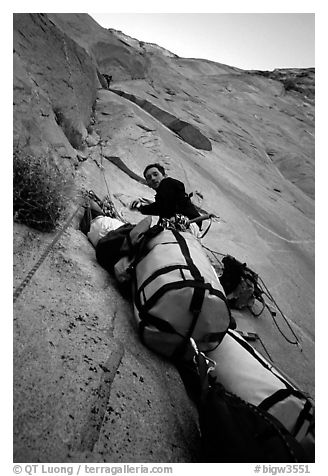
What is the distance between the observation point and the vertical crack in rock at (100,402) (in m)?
1.28

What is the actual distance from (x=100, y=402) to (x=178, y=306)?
0.68 metres

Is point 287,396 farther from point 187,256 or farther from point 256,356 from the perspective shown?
point 187,256

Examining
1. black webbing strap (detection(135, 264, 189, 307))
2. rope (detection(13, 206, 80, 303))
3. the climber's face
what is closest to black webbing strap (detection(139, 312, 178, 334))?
black webbing strap (detection(135, 264, 189, 307))

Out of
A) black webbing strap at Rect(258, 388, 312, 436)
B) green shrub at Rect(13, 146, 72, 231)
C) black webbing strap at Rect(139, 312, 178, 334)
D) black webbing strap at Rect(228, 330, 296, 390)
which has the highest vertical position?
green shrub at Rect(13, 146, 72, 231)

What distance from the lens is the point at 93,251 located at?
2.73 meters

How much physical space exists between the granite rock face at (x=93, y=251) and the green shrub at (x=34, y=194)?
0.44 ft

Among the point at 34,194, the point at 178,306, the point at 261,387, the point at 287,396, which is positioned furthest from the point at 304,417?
the point at 34,194

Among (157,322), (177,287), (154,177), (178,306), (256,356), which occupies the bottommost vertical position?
(256,356)

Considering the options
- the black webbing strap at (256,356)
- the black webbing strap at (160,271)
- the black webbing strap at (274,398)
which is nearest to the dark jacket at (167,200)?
the black webbing strap at (160,271)

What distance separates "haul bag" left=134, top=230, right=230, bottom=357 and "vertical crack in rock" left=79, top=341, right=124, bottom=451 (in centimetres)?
27

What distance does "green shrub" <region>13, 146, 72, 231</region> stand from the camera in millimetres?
2254

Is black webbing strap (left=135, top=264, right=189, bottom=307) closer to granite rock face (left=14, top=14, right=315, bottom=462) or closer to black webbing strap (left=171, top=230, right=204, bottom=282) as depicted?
black webbing strap (left=171, top=230, right=204, bottom=282)
